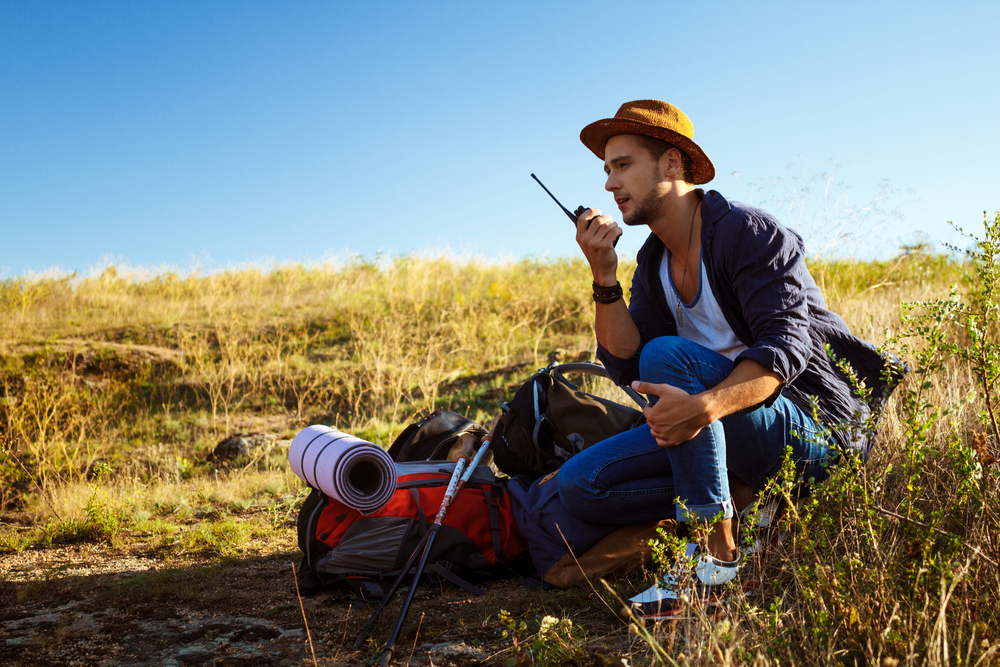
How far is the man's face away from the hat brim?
6cm

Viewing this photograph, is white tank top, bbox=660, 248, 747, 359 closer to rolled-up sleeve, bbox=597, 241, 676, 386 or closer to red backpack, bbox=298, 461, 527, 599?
rolled-up sleeve, bbox=597, 241, 676, 386

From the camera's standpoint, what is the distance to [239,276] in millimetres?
13000

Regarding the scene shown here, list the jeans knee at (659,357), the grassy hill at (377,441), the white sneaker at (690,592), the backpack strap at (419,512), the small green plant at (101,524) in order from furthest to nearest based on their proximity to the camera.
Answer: the small green plant at (101,524) < the backpack strap at (419,512) < the jeans knee at (659,357) < the white sneaker at (690,592) < the grassy hill at (377,441)

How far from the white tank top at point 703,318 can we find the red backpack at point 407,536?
3.85 ft

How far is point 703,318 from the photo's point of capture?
2717mm

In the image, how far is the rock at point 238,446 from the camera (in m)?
6.59

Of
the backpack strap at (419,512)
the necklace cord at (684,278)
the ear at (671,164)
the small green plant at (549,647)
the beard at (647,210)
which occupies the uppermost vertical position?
the ear at (671,164)

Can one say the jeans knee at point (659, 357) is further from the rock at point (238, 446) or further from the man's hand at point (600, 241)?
the rock at point (238, 446)

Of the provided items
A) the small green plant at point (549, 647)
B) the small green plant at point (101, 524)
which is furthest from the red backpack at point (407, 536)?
the small green plant at point (101, 524)

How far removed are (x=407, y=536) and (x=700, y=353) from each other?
4.89 ft

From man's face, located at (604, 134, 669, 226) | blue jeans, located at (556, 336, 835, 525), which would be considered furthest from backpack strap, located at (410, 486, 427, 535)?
man's face, located at (604, 134, 669, 226)

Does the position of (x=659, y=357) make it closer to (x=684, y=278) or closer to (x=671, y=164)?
(x=684, y=278)

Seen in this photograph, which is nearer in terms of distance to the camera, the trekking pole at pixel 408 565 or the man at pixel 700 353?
the man at pixel 700 353

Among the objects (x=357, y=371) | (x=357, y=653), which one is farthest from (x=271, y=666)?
(x=357, y=371)
